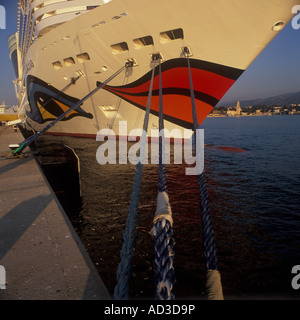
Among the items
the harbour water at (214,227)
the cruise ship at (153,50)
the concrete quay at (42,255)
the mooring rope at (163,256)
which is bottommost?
the harbour water at (214,227)

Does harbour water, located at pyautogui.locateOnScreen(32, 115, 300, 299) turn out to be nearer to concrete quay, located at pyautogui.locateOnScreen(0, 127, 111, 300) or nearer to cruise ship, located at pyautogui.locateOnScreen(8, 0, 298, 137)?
concrete quay, located at pyautogui.locateOnScreen(0, 127, 111, 300)

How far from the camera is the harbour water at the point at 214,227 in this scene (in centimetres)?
379

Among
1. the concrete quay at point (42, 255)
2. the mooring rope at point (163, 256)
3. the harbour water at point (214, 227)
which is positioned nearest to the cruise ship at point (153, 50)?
the harbour water at point (214, 227)

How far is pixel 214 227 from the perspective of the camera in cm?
552

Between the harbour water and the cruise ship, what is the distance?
13.5 feet

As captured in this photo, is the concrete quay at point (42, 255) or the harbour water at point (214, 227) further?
the harbour water at point (214, 227)

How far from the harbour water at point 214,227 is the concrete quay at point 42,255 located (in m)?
1.09

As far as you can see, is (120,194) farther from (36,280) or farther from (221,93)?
(221,93)

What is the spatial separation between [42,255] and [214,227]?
3923 mm

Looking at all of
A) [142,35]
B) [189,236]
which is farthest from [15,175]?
[142,35]

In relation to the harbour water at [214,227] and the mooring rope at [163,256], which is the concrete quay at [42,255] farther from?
the harbour water at [214,227]

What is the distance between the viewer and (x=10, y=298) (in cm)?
217

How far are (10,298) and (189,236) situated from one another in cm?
369

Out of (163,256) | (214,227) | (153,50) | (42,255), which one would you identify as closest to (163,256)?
(163,256)
